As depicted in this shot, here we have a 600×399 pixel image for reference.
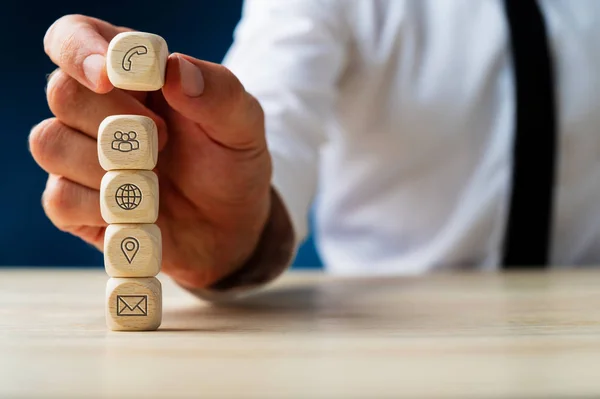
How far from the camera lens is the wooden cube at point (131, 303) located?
1.48 feet

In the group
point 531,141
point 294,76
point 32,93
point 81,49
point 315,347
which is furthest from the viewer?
point 32,93

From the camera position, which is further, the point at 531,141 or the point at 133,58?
the point at 531,141

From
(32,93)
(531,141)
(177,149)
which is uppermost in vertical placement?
(177,149)

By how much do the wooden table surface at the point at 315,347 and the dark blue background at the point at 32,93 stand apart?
1589 millimetres

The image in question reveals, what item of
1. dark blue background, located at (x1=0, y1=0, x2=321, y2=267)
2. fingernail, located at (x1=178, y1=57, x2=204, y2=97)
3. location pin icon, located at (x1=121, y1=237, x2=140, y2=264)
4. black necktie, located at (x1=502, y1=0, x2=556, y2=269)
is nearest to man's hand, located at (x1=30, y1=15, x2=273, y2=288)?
fingernail, located at (x1=178, y1=57, x2=204, y2=97)

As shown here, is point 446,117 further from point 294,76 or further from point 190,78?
point 190,78

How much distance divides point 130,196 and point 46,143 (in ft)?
0.50

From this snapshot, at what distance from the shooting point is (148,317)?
45cm

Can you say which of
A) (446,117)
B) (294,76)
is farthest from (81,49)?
(446,117)

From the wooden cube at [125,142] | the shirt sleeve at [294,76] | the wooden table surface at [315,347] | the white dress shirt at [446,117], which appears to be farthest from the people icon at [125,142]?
the white dress shirt at [446,117]

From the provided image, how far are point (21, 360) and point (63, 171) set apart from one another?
245mm

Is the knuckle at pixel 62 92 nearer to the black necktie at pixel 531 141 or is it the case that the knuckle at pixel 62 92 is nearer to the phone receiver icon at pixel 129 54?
the phone receiver icon at pixel 129 54

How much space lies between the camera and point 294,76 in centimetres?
101

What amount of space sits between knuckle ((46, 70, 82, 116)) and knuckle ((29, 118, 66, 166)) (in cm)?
2
